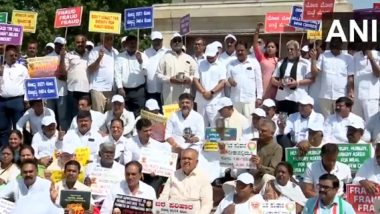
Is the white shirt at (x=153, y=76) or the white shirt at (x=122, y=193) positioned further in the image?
the white shirt at (x=153, y=76)

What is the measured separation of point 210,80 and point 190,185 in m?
3.86

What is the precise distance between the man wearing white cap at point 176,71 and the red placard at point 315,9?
201 centimetres

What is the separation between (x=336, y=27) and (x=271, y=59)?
1.30 metres

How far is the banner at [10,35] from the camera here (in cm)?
1509

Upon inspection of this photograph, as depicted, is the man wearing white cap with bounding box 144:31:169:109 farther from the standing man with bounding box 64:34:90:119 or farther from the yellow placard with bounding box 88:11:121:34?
the standing man with bounding box 64:34:90:119

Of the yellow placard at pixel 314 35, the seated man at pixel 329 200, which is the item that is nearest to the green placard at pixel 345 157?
the seated man at pixel 329 200

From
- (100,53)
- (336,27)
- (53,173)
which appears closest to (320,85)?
(336,27)

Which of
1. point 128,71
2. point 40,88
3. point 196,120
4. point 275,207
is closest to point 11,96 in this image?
point 40,88

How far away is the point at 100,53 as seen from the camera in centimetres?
1408

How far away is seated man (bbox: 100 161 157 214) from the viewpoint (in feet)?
33.2

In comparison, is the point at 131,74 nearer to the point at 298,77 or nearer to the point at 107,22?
the point at 107,22

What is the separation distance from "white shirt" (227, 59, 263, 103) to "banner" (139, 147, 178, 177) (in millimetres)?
2528

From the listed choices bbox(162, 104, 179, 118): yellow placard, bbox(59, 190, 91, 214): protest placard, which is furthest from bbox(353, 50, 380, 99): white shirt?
bbox(59, 190, 91, 214): protest placard

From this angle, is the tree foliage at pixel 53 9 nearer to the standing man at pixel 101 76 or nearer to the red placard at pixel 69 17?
the red placard at pixel 69 17
